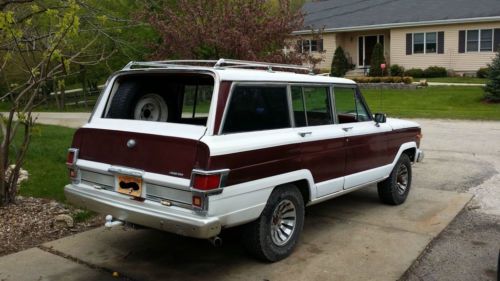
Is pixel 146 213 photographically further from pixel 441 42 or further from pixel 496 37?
pixel 441 42

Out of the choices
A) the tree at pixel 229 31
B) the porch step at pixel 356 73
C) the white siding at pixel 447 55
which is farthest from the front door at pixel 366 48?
the tree at pixel 229 31

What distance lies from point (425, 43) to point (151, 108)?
27310 mm

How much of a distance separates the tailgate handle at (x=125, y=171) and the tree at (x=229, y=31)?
31.8 ft

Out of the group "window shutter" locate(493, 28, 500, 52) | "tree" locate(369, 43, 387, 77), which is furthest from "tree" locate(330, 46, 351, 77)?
"window shutter" locate(493, 28, 500, 52)

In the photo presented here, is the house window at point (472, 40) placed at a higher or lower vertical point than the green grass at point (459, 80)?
higher

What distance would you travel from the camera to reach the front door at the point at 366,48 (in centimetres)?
3331

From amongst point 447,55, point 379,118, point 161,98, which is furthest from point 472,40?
point 161,98

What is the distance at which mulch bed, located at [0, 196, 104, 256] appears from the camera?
5.60 metres

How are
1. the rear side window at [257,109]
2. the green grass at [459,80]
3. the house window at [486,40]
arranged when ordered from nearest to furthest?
the rear side window at [257,109] → the green grass at [459,80] → the house window at [486,40]

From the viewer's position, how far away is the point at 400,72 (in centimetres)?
3036

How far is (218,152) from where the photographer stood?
4.25 metres

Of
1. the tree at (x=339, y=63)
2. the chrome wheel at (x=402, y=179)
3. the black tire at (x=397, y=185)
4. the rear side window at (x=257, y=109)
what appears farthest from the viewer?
the tree at (x=339, y=63)

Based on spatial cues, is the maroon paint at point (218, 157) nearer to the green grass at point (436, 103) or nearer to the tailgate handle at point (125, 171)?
the tailgate handle at point (125, 171)

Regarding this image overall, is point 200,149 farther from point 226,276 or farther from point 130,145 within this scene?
point 226,276
